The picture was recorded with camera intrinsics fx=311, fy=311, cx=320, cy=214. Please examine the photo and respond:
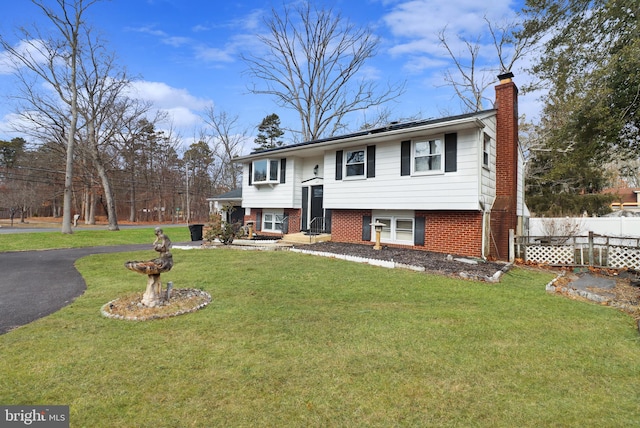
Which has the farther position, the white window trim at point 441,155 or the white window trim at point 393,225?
the white window trim at point 393,225

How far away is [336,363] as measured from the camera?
323 centimetres

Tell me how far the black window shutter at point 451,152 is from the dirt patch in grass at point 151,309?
8.15 metres

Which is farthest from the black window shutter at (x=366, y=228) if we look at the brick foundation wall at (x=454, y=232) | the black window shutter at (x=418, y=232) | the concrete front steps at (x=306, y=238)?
the brick foundation wall at (x=454, y=232)

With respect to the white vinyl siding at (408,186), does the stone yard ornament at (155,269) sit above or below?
below

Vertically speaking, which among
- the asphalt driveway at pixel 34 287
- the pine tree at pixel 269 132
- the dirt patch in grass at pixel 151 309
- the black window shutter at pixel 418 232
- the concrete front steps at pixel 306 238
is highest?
the pine tree at pixel 269 132

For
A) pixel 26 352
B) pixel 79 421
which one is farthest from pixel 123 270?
pixel 79 421

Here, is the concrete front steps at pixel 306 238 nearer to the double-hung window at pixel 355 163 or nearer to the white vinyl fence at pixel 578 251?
the double-hung window at pixel 355 163

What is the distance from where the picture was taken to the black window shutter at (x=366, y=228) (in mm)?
12409

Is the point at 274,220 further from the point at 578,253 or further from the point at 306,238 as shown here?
the point at 578,253

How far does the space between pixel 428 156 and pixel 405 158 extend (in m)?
0.79

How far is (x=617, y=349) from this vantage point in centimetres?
374

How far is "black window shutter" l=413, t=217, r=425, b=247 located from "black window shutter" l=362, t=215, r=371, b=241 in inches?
73.6

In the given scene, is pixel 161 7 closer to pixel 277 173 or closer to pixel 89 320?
pixel 277 173

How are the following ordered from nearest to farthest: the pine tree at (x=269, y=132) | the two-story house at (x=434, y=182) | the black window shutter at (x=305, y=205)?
the two-story house at (x=434, y=182) < the black window shutter at (x=305, y=205) < the pine tree at (x=269, y=132)
